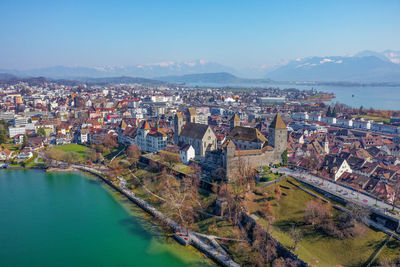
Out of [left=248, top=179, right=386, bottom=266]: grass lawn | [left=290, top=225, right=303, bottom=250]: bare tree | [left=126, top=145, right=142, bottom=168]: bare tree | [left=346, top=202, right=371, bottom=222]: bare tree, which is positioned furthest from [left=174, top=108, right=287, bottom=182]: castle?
[left=346, top=202, right=371, bottom=222]: bare tree

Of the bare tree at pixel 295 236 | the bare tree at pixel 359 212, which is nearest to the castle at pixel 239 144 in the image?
the bare tree at pixel 295 236

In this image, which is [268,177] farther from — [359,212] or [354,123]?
[354,123]

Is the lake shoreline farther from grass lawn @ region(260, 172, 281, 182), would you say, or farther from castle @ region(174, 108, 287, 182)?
grass lawn @ region(260, 172, 281, 182)

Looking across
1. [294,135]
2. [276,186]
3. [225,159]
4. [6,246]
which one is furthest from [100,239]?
[294,135]

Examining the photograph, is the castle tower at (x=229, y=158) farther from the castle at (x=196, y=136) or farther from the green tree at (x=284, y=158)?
the castle at (x=196, y=136)

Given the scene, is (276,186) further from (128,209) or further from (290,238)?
(128,209)

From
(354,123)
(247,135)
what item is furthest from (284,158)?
(354,123)
